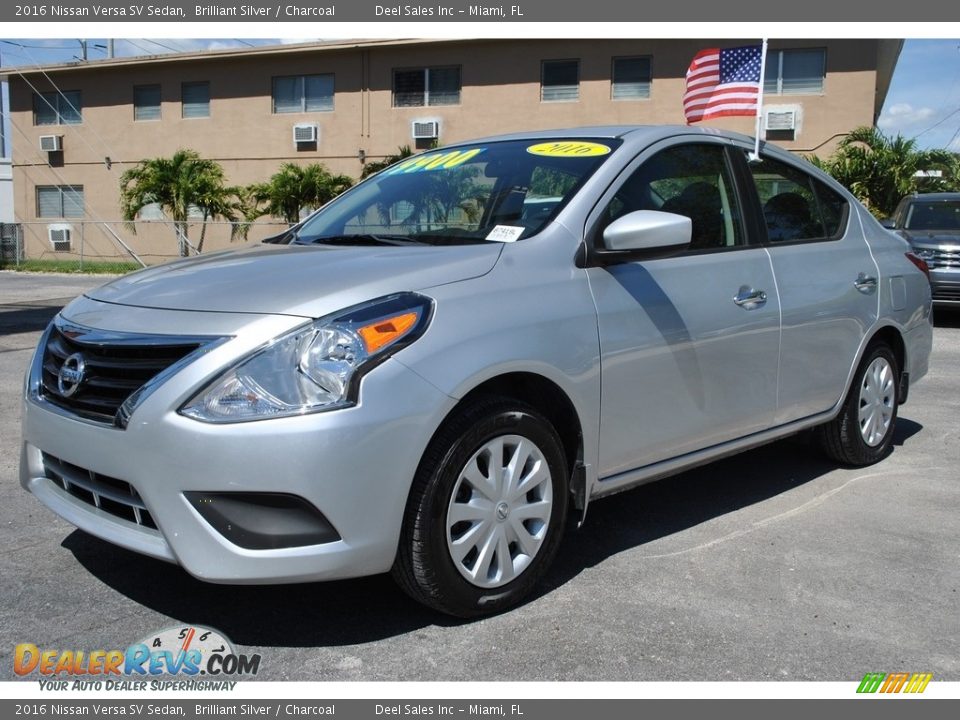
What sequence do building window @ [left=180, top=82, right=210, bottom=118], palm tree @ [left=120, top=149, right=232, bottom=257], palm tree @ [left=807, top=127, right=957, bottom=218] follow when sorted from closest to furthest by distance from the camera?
palm tree @ [left=807, top=127, right=957, bottom=218], palm tree @ [left=120, top=149, right=232, bottom=257], building window @ [left=180, top=82, right=210, bottom=118]

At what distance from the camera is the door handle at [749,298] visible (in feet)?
13.5

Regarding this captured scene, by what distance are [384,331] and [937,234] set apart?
1166cm

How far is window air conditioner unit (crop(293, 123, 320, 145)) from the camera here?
82.7 feet

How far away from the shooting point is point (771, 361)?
4285 millimetres

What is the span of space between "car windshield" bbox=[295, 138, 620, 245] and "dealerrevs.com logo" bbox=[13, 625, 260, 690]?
163 centimetres

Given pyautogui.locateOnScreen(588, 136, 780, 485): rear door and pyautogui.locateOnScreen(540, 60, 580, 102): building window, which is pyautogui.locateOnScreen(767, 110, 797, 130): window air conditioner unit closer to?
pyautogui.locateOnScreen(540, 60, 580, 102): building window

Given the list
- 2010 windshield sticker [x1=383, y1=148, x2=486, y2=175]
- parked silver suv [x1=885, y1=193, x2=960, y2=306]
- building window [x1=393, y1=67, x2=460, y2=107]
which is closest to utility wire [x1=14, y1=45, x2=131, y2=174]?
building window [x1=393, y1=67, x2=460, y2=107]

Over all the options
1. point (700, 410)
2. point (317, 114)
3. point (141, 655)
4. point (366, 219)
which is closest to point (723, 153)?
point (700, 410)

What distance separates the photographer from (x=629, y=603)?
3.41 meters

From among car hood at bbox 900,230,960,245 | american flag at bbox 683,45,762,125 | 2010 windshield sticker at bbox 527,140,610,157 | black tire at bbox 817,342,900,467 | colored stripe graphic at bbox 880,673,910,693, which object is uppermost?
american flag at bbox 683,45,762,125

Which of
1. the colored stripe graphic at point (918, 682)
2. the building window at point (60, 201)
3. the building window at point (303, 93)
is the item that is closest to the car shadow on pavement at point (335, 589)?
the colored stripe graphic at point (918, 682)

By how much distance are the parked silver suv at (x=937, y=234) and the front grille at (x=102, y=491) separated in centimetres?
1019

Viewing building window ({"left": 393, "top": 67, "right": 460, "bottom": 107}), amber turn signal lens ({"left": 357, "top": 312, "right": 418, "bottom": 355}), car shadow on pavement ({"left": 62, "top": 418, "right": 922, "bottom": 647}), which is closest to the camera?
amber turn signal lens ({"left": 357, "top": 312, "right": 418, "bottom": 355})

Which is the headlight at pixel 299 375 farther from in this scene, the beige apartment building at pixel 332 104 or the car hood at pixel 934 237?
the beige apartment building at pixel 332 104
